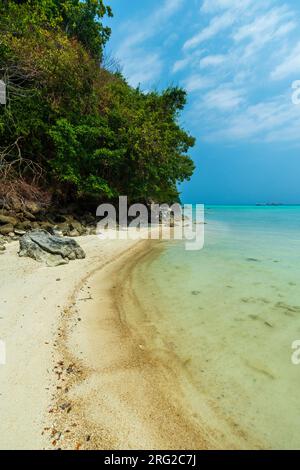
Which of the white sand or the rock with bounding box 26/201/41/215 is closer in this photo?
the white sand

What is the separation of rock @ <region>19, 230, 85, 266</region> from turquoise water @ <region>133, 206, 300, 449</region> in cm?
187

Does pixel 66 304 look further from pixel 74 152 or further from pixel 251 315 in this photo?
pixel 74 152

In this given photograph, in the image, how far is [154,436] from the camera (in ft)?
6.54

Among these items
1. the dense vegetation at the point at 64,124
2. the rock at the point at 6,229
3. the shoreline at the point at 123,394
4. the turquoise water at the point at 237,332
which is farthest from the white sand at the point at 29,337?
the dense vegetation at the point at 64,124

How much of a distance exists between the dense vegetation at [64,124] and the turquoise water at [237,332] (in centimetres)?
673

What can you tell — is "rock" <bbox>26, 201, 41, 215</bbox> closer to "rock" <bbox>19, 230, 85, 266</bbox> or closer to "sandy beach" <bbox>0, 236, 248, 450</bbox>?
"rock" <bbox>19, 230, 85, 266</bbox>

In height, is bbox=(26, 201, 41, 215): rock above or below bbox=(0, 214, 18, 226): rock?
above

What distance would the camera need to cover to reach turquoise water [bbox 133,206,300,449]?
2.31 meters

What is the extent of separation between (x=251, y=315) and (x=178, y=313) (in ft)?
4.06

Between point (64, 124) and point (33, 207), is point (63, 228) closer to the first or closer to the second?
point (33, 207)

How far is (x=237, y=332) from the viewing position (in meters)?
3.68

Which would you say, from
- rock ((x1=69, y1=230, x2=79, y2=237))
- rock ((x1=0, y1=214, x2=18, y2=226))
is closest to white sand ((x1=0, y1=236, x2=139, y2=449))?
rock ((x1=0, y1=214, x2=18, y2=226))

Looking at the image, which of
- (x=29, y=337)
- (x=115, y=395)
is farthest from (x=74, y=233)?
(x=115, y=395)

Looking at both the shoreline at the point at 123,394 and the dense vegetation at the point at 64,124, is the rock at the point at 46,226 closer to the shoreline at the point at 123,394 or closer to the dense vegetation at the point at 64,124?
the dense vegetation at the point at 64,124
